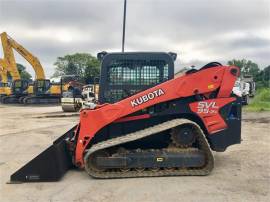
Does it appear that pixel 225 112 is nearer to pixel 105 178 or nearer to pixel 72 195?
pixel 105 178

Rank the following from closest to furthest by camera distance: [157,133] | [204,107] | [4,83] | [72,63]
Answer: [157,133], [204,107], [4,83], [72,63]

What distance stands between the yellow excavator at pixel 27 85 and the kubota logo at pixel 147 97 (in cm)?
2819

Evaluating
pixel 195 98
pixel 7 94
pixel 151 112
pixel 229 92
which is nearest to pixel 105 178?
pixel 151 112

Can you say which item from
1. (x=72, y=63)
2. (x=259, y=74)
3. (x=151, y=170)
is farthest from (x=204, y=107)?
(x=72, y=63)

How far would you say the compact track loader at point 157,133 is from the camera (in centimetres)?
639

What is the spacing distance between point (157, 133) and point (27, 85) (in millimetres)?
30800

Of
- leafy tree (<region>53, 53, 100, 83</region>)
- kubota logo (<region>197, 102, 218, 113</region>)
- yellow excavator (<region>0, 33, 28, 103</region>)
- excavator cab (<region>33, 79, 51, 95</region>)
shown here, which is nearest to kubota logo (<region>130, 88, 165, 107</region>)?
kubota logo (<region>197, 102, 218, 113</region>)

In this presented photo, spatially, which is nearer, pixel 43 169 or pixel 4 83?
pixel 43 169

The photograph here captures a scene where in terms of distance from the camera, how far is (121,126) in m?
6.89

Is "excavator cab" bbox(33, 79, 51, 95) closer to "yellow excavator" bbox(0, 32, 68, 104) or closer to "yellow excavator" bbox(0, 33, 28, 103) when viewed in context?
"yellow excavator" bbox(0, 32, 68, 104)

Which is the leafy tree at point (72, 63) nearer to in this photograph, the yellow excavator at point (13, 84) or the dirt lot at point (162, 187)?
the yellow excavator at point (13, 84)

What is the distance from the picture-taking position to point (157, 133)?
6621 mm

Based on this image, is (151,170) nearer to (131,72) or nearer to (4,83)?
(131,72)

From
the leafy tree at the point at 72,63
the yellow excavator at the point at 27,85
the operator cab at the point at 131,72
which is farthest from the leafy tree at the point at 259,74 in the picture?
the operator cab at the point at 131,72
